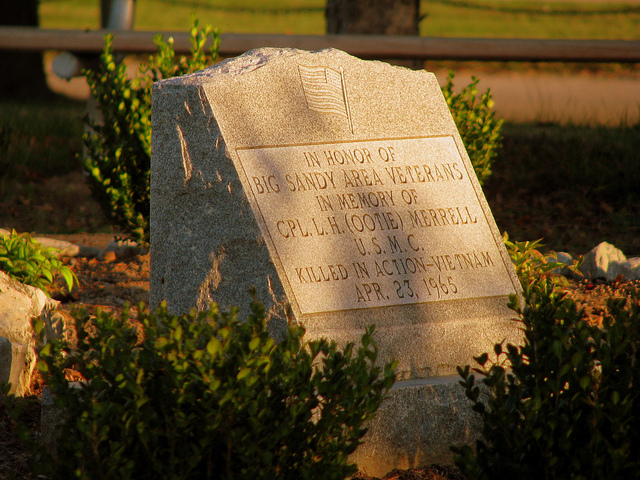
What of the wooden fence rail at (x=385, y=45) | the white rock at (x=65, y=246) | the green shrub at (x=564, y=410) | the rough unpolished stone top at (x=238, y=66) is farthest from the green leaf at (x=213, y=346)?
the wooden fence rail at (x=385, y=45)

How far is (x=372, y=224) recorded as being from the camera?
3088mm

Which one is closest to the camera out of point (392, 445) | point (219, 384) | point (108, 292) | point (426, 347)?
point (219, 384)

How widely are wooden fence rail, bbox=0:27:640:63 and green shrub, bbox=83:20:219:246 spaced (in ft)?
7.14

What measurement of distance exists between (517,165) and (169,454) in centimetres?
600

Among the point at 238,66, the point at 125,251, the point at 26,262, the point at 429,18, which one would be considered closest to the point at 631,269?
the point at 238,66

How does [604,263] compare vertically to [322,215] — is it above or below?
above

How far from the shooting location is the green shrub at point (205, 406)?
1.95 meters

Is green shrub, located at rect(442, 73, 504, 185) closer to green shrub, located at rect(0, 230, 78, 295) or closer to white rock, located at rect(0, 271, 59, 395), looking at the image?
green shrub, located at rect(0, 230, 78, 295)

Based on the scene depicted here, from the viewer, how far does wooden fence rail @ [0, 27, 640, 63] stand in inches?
258

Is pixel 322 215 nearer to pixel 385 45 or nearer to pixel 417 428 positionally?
pixel 417 428

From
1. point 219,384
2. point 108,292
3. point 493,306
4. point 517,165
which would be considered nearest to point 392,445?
point 493,306

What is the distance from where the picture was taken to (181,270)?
303 cm

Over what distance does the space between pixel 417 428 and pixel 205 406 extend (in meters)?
1.06

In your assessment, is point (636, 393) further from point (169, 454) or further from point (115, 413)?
point (115, 413)
